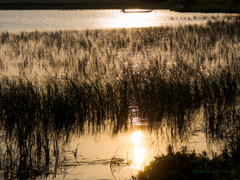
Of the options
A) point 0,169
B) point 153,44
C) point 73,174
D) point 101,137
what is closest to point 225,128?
point 101,137

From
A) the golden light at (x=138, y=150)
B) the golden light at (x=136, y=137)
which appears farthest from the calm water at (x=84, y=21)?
the golden light at (x=138, y=150)

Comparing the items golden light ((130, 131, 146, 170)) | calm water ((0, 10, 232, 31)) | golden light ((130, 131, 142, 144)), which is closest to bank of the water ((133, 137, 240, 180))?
golden light ((130, 131, 146, 170))

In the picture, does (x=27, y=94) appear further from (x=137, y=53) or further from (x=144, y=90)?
(x=137, y=53)

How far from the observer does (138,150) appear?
16.8 ft

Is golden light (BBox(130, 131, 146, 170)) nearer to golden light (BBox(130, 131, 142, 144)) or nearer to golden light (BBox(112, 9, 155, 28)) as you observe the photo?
golden light (BBox(130, 131, 142, 144))

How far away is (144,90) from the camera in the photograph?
7859 millimetres

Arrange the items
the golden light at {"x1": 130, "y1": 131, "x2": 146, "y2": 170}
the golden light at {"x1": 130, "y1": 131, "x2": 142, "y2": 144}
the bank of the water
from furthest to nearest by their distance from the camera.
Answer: the golden light at {"x1": 130, "y1": 131, "x2": 142, "y2": 144}
the golden light at {"x1": 130, "y1": 131, "x2": 146, "y2": 170}
the bank of the water

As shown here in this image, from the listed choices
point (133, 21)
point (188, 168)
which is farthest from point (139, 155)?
point (133, 21)

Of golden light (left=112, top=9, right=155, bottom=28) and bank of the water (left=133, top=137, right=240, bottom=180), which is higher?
golden light (left=112, top=9, right=155, bottom=28)

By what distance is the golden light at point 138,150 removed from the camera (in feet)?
15.1

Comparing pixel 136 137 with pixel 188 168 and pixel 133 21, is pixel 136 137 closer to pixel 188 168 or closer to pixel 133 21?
pixel 188 168

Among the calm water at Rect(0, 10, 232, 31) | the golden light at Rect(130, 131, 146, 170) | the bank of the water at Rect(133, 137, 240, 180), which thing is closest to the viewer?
the bank of the water at Rect(133, 137, 240, 180)

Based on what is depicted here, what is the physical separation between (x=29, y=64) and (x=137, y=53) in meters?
5.68

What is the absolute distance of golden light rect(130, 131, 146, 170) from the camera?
15.1 feet
